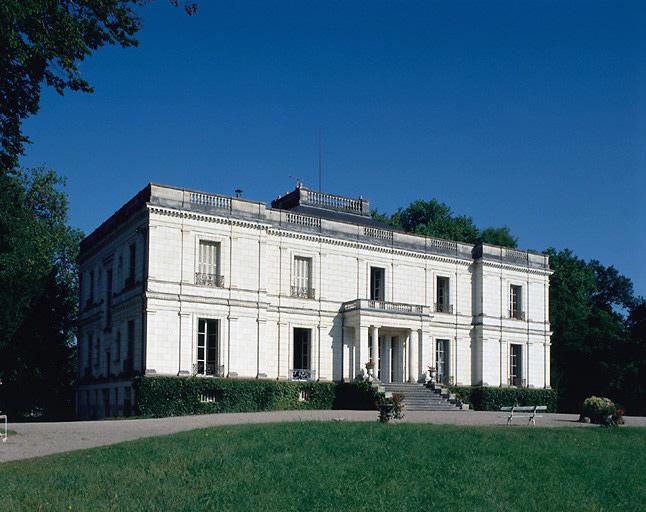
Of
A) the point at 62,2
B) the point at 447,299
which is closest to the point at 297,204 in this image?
the point at 447,299

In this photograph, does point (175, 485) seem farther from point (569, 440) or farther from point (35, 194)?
point (35, 194)

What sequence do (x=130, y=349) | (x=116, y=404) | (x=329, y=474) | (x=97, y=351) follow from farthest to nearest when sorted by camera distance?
(x=97, y=351)
(x=116, y=404)
(x=130, y=349)
(x=329, y=474)

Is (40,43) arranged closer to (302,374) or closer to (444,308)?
(302,374)

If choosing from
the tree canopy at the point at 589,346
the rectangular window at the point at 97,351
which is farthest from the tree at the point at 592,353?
the rectangular window at the point at 97,351

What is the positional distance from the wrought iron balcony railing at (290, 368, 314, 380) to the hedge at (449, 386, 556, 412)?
7372 mm

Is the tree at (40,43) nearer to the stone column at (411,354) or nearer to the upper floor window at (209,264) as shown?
the upper floor window at (209,264)

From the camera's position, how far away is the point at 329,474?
46.3 ft

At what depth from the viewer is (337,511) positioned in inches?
478

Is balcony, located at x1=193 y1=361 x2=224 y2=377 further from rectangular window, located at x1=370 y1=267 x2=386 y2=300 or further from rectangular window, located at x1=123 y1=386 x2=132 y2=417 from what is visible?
rectangular window, located at x1=370 y1=267 x2=386 y2=300

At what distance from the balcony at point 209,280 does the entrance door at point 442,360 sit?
1238 centimetres

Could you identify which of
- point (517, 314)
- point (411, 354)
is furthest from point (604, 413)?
point (517, 314)

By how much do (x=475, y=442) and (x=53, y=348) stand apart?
96.9 feet

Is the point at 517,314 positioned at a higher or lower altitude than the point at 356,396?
higher

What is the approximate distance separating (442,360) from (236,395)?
40.8 feet
